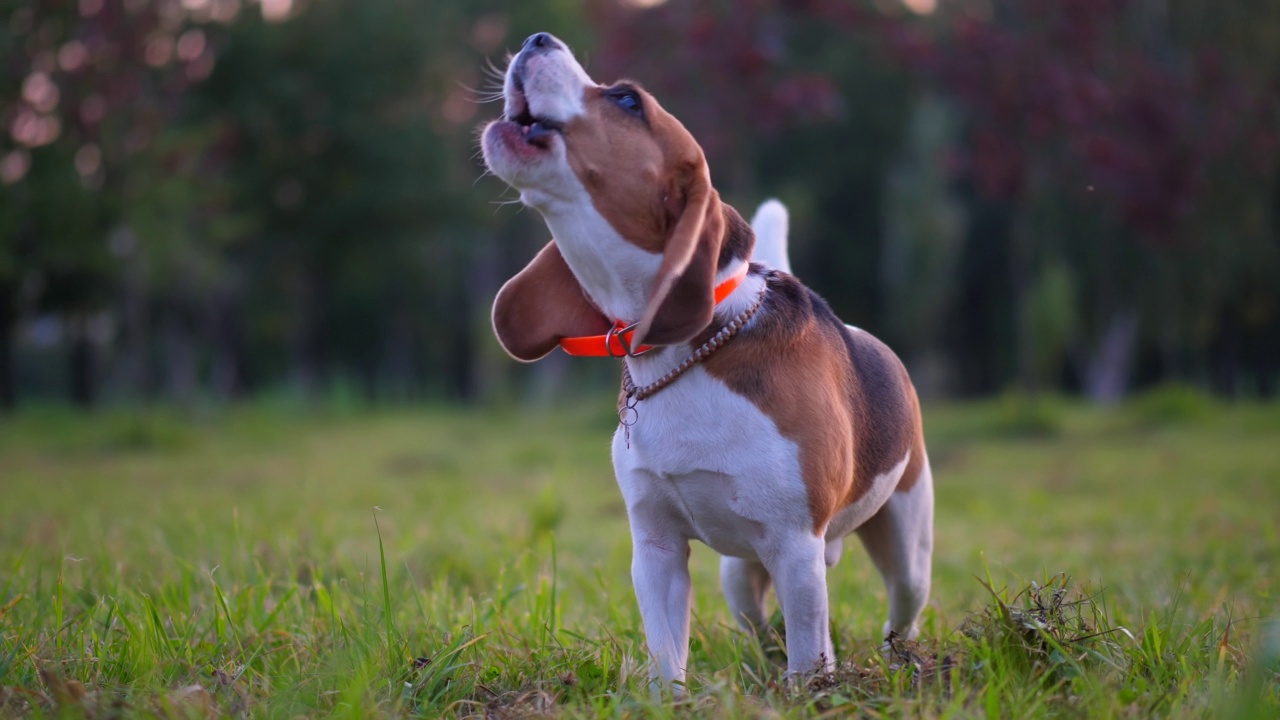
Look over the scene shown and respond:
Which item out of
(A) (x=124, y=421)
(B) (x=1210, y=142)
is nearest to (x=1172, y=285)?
(B) (x=1210, y=142)

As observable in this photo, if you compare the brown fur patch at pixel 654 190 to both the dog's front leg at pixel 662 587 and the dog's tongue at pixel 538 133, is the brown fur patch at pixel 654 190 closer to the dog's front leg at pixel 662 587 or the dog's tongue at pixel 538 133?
the dog's tongue at pixel 538 133

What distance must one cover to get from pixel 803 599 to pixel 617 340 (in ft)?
2.51

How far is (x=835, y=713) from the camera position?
223cm

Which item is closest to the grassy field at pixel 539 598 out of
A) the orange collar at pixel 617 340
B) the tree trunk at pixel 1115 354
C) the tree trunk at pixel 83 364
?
the orange collar at pixel 617 340

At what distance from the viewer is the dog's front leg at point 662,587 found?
105 inches

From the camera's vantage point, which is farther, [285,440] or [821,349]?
[285,440]

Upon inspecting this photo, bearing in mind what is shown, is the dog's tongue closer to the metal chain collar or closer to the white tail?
the metal chain collar

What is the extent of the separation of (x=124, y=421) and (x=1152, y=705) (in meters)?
12.4

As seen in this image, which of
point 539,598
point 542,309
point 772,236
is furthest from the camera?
point 772,236

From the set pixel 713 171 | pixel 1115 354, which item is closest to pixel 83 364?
pixel 713 171

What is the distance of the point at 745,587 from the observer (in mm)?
3236

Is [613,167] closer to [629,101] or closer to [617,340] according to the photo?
[629,101]

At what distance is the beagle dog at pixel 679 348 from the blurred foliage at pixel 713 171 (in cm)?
208

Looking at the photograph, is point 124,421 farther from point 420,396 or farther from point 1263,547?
point 420,396
